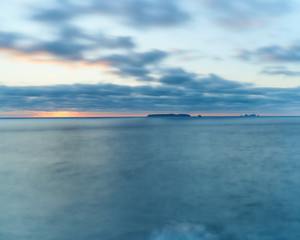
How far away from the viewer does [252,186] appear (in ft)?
49.8

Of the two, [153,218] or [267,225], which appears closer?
[267,225]

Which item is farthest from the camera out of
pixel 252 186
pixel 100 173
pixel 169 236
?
pixel 100 173

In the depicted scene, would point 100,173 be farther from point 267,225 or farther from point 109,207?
point 267,225

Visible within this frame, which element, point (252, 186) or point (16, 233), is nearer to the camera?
point (16, 233)

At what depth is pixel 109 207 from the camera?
1186cm

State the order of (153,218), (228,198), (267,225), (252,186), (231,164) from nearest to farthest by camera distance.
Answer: (267,225) < (153,218) < (228,198) < (252,186) < (231,164)

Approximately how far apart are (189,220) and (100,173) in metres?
11.2

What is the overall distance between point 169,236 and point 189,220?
169 cm

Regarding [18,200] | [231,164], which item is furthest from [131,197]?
[231,164]

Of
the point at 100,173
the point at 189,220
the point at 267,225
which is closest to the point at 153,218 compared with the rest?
the point at 189,220

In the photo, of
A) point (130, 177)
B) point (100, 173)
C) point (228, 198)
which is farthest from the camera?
point (100, 173)

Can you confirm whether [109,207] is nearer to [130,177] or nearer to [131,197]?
[131,197]

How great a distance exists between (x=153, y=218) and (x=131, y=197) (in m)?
3.19

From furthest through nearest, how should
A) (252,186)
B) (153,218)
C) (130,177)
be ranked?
(130,177), (252,186), (153,218)
